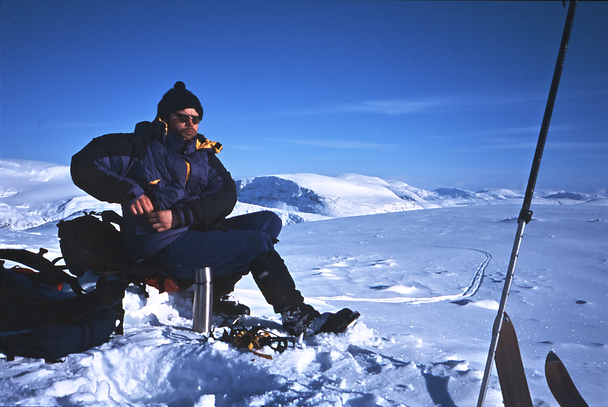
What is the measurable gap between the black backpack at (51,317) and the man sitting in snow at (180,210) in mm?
318

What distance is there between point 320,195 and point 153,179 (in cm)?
6945

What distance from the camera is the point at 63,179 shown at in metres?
33.8

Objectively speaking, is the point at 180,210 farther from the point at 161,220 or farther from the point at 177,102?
the point at 177,102

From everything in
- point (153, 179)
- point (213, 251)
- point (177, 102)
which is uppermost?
point (177, 102)

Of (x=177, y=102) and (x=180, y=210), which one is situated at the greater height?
(x=177, y=102)

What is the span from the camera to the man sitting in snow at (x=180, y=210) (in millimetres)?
1802

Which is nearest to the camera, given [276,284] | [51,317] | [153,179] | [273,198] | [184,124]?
[51,317]

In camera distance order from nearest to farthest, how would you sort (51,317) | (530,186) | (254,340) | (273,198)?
(530,186) → (51,317) → (254,340) → (273,198)

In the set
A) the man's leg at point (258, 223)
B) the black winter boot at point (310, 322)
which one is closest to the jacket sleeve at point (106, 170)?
the man's leg at point (258, 223)

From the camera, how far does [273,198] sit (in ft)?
278

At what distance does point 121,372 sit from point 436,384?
1.32 meters

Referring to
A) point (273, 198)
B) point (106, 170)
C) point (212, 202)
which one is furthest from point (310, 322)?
point (273, 198)

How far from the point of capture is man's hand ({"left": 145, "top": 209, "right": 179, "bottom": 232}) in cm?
178

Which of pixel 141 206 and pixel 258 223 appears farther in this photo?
pixel 258 223
